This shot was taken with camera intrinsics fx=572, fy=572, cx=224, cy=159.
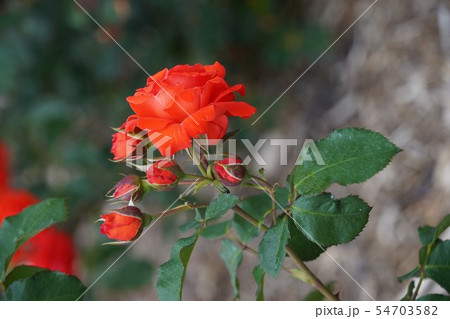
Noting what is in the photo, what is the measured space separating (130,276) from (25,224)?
735 mm

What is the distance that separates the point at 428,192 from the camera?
1.18 metres

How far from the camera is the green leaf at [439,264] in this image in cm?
57

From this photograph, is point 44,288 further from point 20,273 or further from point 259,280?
point 259,280

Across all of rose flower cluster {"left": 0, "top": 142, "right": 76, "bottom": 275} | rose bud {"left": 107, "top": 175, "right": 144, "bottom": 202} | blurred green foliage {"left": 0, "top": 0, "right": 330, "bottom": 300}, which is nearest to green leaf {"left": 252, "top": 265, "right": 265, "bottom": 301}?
rose bud {"left": 107, "top": 175, "right": 144, "bottom": 202}

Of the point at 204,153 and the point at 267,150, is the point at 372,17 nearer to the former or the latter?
the point at 267,150

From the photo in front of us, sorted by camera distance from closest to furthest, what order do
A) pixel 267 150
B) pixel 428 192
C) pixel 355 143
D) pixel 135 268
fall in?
pixel 355 143 < pixel 428 192 < pixel 135 268 < pixel 267 150

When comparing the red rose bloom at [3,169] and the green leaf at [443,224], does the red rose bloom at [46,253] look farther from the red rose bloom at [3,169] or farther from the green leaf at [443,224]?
the green leaf at [443,224]

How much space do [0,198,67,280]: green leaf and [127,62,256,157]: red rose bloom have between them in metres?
0.15

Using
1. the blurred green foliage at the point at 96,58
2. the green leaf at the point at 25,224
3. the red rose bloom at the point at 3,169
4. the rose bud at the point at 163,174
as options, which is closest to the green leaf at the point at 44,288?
the green leaf at the point at 25,224

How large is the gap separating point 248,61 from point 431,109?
680 millimetres

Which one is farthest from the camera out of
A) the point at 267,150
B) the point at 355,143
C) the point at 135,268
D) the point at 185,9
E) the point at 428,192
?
the point at 267,150

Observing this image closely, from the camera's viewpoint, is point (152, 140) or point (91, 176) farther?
point (91, 176)

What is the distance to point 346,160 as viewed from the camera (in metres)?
0.49
